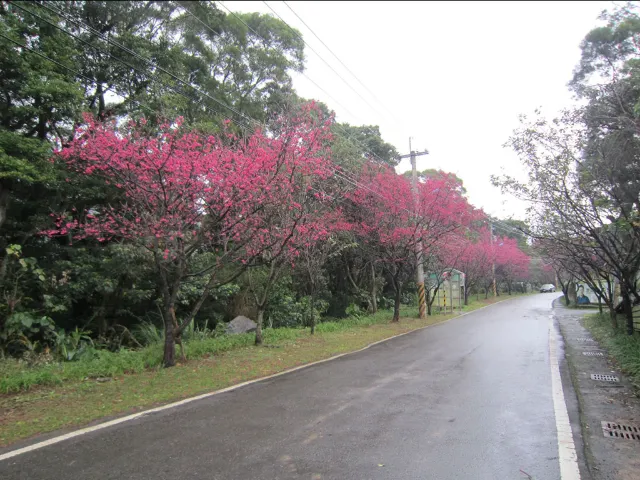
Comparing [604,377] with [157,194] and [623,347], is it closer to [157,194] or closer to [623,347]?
[623,347]

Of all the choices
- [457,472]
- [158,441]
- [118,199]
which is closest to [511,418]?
[457,472]

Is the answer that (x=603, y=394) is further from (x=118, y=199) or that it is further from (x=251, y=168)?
(x=118, y=199)

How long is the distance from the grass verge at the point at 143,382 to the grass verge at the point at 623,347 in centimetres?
611

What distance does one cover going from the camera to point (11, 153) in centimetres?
948

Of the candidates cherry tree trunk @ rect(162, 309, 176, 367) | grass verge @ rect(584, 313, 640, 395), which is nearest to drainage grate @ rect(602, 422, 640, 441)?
grass verge @ rect(584, 313, 640, 395)

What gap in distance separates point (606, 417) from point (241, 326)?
11442 mm

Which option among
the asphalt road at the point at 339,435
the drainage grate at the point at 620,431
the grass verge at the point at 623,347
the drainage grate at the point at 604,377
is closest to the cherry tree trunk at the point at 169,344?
the asphalt road at the point at 339,435

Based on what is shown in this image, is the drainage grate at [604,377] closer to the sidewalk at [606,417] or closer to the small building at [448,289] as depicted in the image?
the sidewalk at [606,417]

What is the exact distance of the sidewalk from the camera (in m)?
3.99

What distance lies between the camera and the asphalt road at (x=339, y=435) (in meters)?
3.83

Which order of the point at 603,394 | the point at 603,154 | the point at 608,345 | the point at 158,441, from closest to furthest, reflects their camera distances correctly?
the point at 158,441 < the point at 603,394 < the point at 603,154 < the point at 608,345

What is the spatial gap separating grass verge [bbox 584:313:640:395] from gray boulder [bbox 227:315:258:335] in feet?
34.0

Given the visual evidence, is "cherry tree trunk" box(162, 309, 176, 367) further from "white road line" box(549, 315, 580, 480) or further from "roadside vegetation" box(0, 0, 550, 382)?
"white road line" box(549, 315, 580, 480)

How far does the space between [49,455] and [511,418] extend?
5285mm
